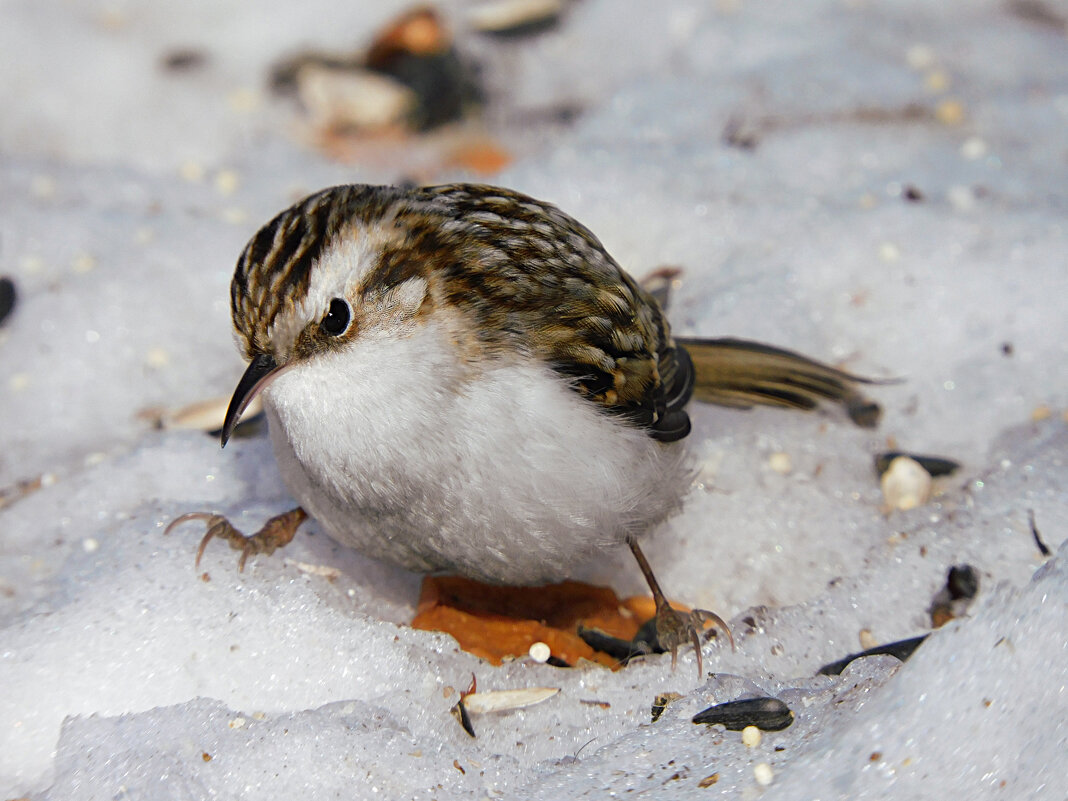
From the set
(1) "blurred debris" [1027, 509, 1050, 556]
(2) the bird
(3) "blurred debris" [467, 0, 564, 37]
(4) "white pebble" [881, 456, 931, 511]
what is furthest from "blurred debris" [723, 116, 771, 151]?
(1) "blurred debris" [1027, 509, 1050, 556]

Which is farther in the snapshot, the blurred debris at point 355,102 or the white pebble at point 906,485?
the blurred debris at point 355,102

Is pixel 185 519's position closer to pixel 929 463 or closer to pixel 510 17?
pixel 929 463

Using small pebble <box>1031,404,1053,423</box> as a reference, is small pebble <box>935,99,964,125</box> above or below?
above

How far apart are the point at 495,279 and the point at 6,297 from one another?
7.25 ft

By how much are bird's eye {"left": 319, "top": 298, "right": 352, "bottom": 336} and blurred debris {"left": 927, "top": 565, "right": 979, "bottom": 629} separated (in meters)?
1.71

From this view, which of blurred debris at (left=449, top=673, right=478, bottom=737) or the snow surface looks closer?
the snow surface

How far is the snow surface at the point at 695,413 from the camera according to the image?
2.25 m

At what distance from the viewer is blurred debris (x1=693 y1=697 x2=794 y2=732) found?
228 cm

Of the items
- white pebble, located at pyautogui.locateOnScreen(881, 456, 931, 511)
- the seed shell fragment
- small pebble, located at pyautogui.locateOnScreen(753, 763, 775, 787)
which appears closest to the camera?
small pebble, located at pyautogui.locateOnScreen(753, 763, 775, 787)

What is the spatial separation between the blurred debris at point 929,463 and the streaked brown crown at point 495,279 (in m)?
0.76

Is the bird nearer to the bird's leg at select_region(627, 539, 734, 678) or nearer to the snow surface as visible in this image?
the bird's leg at select_region(627, 539, 734, 678)

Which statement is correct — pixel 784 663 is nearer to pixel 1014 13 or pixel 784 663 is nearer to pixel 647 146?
pixel 647 146

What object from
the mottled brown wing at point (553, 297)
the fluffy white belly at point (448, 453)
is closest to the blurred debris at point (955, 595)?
the mottled brown wing at point (553, 297)

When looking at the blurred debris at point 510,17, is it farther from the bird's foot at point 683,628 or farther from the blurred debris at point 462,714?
the blurred debris at point 462,714
